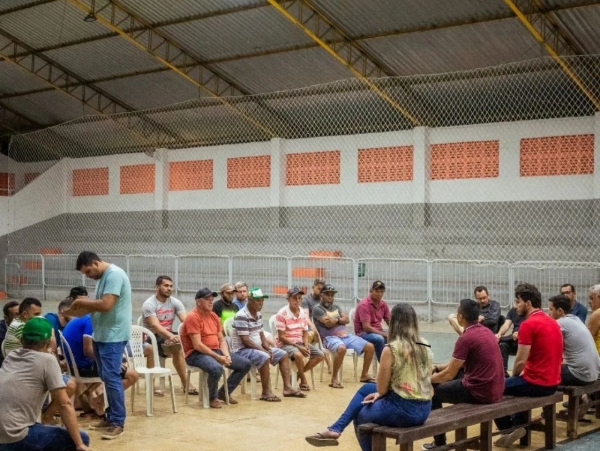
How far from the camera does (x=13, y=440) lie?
4.66 meters

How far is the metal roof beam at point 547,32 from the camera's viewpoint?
14391 mm

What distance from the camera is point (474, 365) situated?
6.33m

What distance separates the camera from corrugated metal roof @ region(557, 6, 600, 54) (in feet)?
47.9

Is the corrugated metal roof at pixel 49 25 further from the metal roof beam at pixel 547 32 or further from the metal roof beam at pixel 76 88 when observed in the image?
the metal roof beam at pixel 547 32

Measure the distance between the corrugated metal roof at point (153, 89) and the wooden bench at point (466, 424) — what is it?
15.9 meters

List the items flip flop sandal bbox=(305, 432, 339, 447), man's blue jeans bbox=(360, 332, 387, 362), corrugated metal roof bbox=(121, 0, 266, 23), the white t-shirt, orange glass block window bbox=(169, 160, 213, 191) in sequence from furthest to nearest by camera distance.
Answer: orange glass block window bbox=(169, 160, 213, 191) < corrugated metal roof bbox=(121, 0, 266, 23) < man's blue jeans bbox=(360, 332, 387, 362) < the white t-shirt < flip flop sandal bbox=(305, 432, 339, 447)

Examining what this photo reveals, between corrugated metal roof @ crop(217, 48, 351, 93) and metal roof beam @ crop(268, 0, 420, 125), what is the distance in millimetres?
498

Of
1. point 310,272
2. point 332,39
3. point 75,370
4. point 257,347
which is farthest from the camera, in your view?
point 310,272

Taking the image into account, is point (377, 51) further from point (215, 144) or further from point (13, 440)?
point (13, 440)

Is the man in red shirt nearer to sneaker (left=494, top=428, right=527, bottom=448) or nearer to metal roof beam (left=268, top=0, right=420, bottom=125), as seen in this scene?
sneaker (left=494, top=428, right=527, bottom=448)

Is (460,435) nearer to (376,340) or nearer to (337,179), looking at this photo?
(376,340)

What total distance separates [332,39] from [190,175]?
27.3ft

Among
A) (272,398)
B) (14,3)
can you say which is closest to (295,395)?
(272,398)

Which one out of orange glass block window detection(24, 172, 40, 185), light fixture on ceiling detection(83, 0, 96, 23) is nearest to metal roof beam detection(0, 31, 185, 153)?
light fixture on ceiling detection(83, 0, 96, 23)
